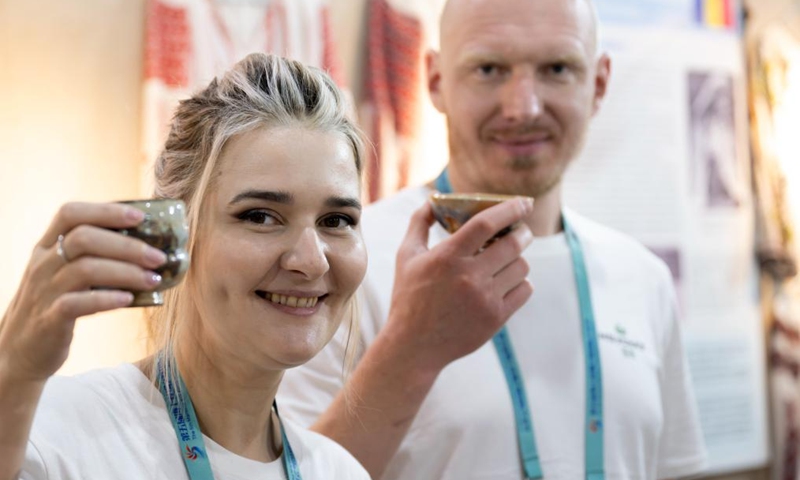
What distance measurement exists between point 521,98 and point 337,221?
2.47ft

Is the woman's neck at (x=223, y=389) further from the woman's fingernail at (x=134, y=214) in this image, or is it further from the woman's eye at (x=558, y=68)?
the woman's eye at (x=558, y=68)

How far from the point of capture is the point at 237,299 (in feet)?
3.76

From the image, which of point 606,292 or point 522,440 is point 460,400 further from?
point 606,292

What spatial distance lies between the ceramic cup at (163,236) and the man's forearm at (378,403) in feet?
2.36

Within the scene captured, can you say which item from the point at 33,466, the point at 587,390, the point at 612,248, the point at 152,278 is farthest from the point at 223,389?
the point at 612,248

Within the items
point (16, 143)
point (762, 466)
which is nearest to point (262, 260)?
point (16, 143)

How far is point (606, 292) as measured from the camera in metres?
2.04

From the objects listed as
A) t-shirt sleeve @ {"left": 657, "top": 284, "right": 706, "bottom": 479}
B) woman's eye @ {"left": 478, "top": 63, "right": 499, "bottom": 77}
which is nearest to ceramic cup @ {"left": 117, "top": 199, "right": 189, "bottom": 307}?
woman's eye @ {"left": 478, "top": 63, "right": 499, "bottom": 77}

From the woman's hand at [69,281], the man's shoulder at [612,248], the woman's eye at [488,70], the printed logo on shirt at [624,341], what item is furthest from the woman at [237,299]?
the man's shoulder at [612,248]

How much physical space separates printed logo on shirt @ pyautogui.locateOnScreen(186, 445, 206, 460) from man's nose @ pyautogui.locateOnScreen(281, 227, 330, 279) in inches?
10.2

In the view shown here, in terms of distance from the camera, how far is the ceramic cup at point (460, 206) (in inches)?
60.7

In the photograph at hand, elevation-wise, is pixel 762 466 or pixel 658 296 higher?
pixel 658 296

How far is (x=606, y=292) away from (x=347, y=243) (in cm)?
99

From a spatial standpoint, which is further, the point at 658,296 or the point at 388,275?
the point at 658,296
